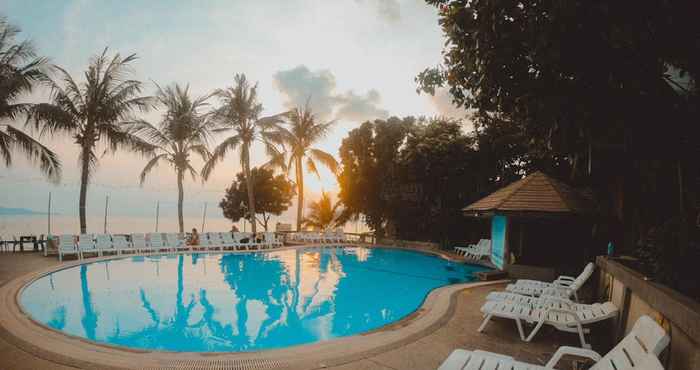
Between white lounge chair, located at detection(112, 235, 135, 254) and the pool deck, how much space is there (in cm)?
961

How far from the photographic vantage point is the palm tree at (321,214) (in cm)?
2714

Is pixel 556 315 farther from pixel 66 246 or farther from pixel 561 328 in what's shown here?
pixel 66 246

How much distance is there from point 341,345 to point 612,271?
4142mm

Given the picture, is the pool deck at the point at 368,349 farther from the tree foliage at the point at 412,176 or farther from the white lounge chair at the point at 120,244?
the tree foliage at the point at 412,176

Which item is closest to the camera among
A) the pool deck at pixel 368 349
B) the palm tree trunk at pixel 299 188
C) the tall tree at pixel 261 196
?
the pool deck at pixel 368 349

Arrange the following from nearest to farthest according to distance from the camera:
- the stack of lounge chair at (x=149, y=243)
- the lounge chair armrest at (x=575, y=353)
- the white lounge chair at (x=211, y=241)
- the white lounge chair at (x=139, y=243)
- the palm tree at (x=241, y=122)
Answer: the lounge chair armrest at (x=575, y=353), the stack of lounge chair at (x=149, y=243), the white lounge chair at (x=139, y=243), the white lounge chair at (x=211, y=241), the palm tree at (x=241, y=122)

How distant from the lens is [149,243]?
1548cm

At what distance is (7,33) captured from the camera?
1175 cm

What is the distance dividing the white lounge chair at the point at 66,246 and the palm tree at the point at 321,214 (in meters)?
16.3

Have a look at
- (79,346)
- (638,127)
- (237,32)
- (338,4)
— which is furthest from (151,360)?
(237,32)

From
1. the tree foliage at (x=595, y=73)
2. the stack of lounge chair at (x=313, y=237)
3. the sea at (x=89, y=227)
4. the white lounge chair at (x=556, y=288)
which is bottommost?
the sea at (x=89, y=227)

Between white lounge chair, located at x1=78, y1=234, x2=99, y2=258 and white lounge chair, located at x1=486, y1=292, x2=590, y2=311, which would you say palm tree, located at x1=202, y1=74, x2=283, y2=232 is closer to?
white lounge chair, located at x1=78, y1=234, x2=99, y2=258

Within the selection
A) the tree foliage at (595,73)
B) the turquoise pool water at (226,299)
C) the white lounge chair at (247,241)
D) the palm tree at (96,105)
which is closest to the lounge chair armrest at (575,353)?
the tree foliage at (595,73)

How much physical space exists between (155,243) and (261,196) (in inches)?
623
